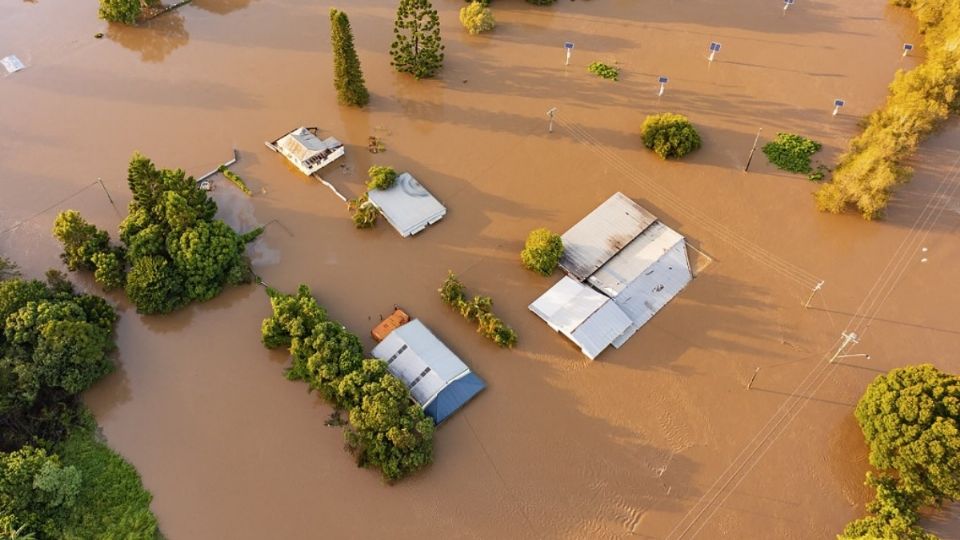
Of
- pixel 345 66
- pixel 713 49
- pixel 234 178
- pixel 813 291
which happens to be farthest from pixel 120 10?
pixel 813 291

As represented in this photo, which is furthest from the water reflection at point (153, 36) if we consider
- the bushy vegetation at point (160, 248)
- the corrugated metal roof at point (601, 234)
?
the corrugated metal roof at point (601, 234)

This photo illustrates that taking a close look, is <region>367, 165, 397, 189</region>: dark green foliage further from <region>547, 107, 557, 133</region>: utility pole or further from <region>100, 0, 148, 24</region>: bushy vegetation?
<region>100, 0, 148, 24</region>: bushy vegetation

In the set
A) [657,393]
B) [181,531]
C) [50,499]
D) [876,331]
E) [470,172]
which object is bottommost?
[181,531]

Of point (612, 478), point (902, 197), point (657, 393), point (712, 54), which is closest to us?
point (612, 478)

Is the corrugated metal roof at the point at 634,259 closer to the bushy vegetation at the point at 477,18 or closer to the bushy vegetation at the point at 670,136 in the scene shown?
the bushy vegetation at the point at 670,136

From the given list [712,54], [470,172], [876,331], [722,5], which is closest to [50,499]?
[470,172]

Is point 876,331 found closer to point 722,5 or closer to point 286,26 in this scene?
point 722,5
